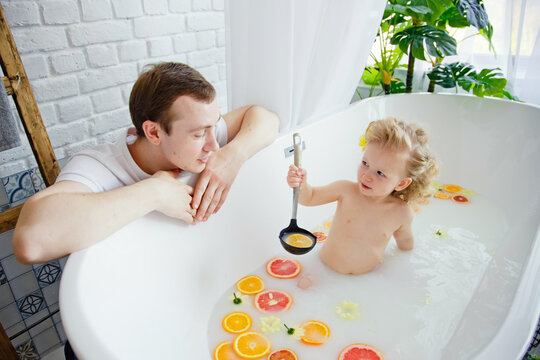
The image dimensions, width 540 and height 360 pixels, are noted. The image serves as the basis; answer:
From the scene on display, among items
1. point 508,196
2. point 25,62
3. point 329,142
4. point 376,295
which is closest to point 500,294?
point 376,295

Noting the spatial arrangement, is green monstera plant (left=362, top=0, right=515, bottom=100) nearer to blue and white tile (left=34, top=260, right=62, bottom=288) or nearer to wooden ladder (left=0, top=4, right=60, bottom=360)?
wooden ladder (left=0, top=4, right=60, bottom=360)

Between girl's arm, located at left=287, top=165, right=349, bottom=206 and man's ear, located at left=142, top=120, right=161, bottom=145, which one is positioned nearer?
man's ear, located at left=142, top=120, right=161, bottom=145

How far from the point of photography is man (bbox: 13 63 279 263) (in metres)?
0.72

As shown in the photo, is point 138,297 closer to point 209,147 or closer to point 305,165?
point 209,147

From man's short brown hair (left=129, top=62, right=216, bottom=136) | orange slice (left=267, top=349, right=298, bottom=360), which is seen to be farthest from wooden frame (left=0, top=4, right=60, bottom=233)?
orange slice (left=267, top=349, right=298, bottom=360)

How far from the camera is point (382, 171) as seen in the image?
3.60ft

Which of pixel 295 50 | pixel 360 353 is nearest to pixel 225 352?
pixel 360 353

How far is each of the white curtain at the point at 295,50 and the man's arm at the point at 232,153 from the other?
3.9 inches

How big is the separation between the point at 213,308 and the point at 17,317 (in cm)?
70

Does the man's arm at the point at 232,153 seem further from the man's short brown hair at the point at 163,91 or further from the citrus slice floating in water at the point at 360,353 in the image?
the citrus slice floating in water at the point at 360,353

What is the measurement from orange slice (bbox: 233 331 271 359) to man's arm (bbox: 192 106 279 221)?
14.1 inches

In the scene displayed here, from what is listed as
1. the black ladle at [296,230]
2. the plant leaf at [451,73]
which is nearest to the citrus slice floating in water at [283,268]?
the black ladle at [296,230]

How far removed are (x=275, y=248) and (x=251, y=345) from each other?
17.2 inches

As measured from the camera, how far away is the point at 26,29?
3.69 ft
